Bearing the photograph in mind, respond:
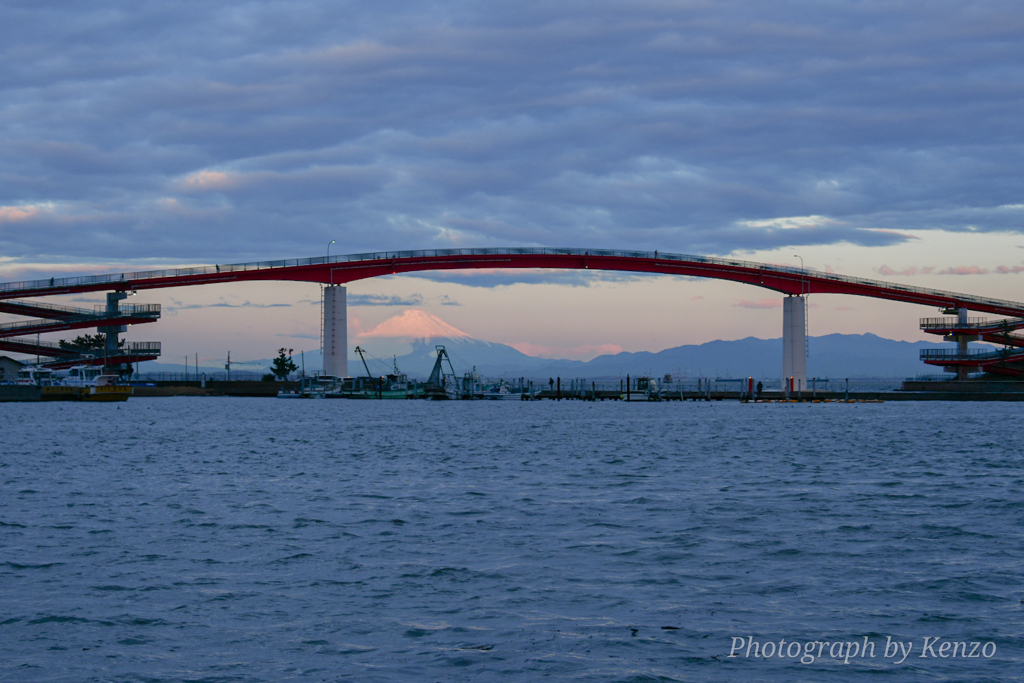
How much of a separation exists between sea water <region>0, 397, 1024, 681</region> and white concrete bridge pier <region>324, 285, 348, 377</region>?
→ 73.9 m

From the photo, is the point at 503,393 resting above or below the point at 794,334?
below

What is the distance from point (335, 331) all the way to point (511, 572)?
96.4 metres

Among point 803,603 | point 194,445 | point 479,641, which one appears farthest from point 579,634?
point 194,445

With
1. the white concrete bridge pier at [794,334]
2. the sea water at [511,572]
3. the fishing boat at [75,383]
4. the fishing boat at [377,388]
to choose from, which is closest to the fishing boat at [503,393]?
the fishing boat at [377,388]

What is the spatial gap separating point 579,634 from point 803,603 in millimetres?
3491

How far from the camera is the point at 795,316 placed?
10950 cm

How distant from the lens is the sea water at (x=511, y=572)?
10.3 m

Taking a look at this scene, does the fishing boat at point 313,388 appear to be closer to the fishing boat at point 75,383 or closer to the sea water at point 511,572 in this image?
the fishing boat at point 75,383

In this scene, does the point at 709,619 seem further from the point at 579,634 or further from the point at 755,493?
the point at 755,493

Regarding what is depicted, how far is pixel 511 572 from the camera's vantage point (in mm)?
14477

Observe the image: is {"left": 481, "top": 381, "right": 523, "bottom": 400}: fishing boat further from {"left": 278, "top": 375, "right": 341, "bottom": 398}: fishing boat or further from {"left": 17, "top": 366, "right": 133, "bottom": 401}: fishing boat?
{"left": 17, "top": 366, "right": 133, "bottom": 401}: fishing boat

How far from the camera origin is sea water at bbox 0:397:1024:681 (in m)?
10.3

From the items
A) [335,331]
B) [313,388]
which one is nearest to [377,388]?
[313,388]

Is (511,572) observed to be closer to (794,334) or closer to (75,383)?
(794,334)
